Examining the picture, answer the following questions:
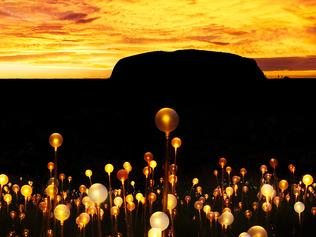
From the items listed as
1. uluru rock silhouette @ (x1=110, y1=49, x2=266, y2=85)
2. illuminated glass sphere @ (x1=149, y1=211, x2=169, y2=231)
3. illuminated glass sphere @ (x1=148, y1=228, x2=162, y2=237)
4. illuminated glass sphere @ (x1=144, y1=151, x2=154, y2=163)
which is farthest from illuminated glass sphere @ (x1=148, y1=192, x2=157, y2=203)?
uluru rock silhouette @ (x1=110, y1=49, x2=266, y2=85)

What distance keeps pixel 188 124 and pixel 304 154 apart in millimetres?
11353

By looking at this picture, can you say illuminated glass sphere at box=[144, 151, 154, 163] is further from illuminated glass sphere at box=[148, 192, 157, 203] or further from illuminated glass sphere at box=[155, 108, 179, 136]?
illuminated glass sphere at box=[155, 108, 179, 136]

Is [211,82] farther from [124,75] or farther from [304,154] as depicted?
[304,154]

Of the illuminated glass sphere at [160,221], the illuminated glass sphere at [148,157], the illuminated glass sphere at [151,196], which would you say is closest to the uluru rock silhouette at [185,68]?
the illuminated glass sphere at [151,196]

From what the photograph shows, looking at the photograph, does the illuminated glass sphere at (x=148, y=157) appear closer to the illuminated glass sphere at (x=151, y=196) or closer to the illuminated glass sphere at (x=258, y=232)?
the illuminated glass sphere at (x=151, y=196)

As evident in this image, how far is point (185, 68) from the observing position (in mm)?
74062

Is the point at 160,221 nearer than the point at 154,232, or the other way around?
the point at 154,232

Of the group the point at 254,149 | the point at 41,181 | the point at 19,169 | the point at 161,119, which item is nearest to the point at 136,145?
the point at 254,149

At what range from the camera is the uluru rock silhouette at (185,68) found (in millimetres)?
71250

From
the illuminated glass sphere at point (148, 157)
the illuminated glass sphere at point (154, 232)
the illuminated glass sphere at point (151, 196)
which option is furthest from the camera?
the illuminated glass sphere at point (148, 157)

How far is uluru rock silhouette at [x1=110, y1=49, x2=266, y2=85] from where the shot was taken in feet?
234

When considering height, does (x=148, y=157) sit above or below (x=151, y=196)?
above

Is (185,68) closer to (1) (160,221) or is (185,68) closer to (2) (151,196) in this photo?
(2) (151,196)

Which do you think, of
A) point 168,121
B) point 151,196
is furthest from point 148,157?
point 168,121
